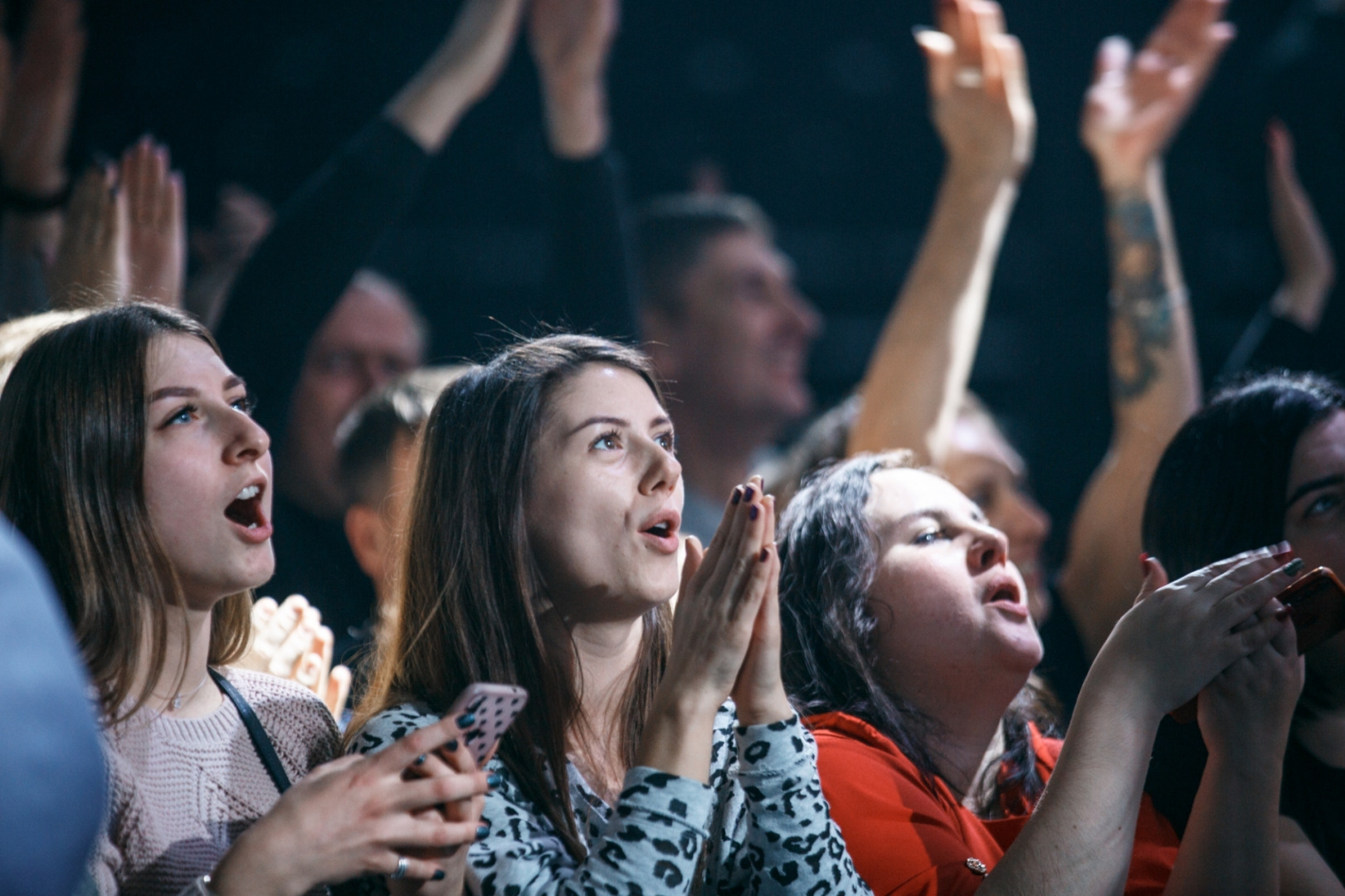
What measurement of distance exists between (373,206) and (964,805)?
5.34ft

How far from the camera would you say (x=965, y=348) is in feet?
8.79

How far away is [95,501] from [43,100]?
6.42 ft

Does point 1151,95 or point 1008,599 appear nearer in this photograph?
point 1008,599

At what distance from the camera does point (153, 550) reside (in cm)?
136

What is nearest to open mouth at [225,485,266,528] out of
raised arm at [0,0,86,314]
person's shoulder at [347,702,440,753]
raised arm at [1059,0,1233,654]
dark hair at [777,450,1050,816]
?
person's shoulder at [347,702,440,753]

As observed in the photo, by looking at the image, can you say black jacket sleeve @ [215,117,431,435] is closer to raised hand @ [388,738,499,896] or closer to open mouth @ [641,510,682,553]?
open mouth @ [641,510,682,553]

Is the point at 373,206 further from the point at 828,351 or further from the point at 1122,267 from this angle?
the point at 828,351

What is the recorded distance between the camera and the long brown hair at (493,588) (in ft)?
4.68

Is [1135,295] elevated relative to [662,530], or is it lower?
elevated

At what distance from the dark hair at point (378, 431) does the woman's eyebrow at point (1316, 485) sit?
1588 millimetres

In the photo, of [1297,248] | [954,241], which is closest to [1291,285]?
[1297,248]

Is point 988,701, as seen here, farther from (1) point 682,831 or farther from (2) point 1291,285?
(2) point 1291,285

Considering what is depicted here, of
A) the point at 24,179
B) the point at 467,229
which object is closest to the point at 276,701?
the point at 24,179

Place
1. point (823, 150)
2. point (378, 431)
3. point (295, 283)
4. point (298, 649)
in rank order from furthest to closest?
point (823, 150) → point (378, 431) → point (295, 283) → point (298, 649)
